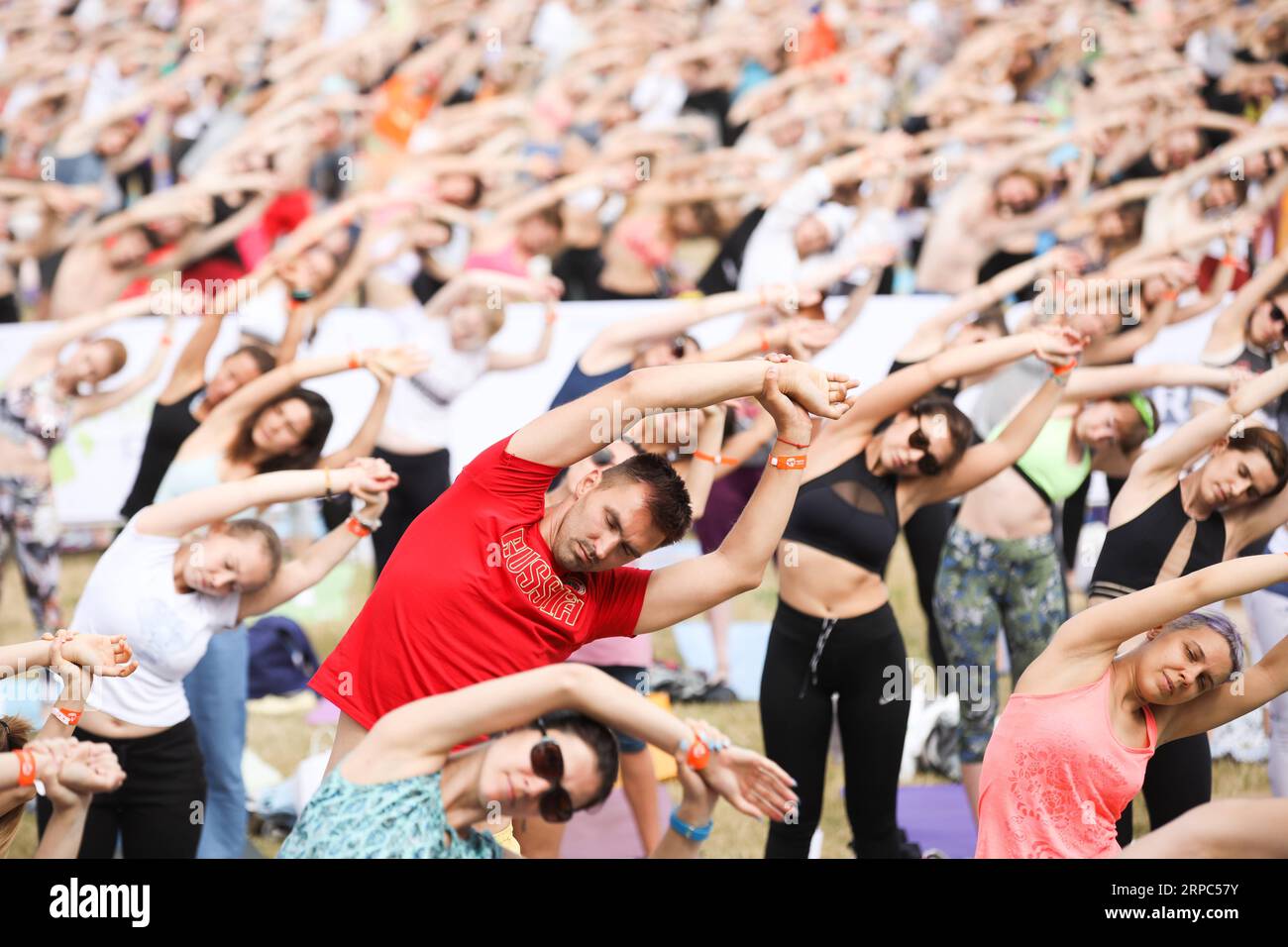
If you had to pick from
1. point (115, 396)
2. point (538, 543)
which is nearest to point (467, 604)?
point (538, 543)

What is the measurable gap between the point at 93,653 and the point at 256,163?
19.1ft

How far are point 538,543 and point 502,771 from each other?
0.62m

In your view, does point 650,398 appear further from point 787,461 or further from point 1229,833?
point 1229,833

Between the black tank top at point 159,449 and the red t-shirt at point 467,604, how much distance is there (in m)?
2.32

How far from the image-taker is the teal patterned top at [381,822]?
234 cm

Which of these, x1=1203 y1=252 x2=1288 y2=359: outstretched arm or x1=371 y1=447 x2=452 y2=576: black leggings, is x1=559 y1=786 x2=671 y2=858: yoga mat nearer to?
x1=371 y1=447 x2=452 y2=576: black leggings

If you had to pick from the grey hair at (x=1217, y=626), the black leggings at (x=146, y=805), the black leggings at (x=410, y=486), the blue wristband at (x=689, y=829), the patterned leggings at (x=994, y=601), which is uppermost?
the grey hair at (x=1217, y=626)

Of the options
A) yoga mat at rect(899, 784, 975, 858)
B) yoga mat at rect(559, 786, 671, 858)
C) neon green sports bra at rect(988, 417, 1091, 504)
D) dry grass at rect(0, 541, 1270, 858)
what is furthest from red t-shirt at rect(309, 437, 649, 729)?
neon green sports bra at rect(988, 417, 1091, 504)

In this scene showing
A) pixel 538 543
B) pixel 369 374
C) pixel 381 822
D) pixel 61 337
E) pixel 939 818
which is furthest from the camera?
pixel 369 374

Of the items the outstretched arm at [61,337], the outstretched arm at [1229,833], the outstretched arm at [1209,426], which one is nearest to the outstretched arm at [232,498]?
the outstretched arm at [61,337]

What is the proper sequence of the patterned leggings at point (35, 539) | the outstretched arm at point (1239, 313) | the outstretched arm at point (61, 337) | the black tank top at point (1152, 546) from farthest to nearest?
the patterned leggings at point (35, 539) → the outstretched arm at point (61, 337) → the outstretched arm at point (1239, 313) → the black tank top at point (1152, 546)

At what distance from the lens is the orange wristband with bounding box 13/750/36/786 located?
8.35 ft

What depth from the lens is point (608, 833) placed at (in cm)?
434

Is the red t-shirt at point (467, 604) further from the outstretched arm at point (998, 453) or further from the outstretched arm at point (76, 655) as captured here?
the outstretched arm at point (998, 453)
